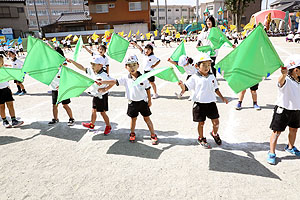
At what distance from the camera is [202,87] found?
3592 mm

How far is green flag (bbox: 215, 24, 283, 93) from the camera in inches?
131

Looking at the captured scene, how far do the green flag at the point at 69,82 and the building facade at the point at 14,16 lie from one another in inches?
1879

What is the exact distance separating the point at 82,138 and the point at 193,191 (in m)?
2.69

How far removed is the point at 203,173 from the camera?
322 cm

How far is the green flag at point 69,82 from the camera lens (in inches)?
163

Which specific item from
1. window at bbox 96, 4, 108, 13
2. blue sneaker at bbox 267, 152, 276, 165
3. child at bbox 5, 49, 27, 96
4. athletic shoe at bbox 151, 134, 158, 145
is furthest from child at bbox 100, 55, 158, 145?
window at bbox 96, 4, 108, 13

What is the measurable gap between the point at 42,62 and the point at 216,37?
4615 millimetres

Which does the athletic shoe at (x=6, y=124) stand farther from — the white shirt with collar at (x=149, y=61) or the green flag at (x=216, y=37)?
the green flag at (x=216, y=37)

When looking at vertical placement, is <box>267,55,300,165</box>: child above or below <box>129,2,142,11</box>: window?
below

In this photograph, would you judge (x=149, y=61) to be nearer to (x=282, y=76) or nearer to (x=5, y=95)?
(x=5, y=95)

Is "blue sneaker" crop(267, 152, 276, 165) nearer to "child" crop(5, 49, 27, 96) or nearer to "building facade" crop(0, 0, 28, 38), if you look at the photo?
"child" crop(5, 49, 27, 96)

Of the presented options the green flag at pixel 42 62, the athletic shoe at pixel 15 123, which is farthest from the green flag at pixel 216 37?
the athletic shoe at pixel 15 123

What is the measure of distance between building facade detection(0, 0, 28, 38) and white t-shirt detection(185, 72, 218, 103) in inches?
1947

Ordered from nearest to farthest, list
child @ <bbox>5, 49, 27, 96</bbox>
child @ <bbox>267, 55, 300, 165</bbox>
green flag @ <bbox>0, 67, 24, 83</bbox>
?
1. child @ <bbox>267, 55, 300, 165</bbox>
2. green flag @ <bbox>0, 67, 24, 83</bbox>
3. child @ <bbox>5, 49, 27, 96</bbox>
